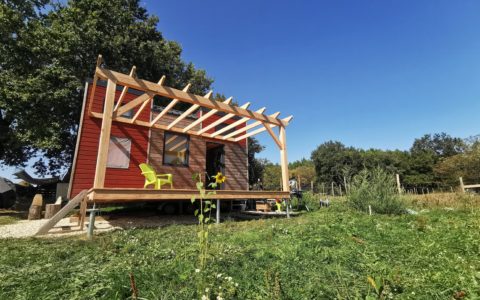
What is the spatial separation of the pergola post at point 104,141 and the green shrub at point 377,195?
7040mm

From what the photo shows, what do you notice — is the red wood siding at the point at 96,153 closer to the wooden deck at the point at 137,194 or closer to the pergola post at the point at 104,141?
the wooden deck at the point at 137,194

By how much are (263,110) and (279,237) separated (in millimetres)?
4943

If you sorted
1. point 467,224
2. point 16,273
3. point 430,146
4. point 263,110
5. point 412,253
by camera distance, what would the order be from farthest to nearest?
point 430,146, point 263,110, point 467,224, point 412,253, point 16,273

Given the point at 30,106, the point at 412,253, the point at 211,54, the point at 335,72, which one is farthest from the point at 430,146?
the point at 30,106

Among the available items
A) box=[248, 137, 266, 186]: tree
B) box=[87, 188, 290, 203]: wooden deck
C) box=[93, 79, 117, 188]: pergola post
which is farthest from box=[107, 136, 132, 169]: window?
box=[248, 137, 266, 186]: tree

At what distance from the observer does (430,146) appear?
45.8m

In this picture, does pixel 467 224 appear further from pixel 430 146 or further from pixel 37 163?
pixel 430 146

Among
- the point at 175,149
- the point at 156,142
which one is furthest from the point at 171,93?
the point at 175,149

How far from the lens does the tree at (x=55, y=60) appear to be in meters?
12.7

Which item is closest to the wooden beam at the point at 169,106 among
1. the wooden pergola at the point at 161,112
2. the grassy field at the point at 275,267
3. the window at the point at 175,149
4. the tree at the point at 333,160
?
the wooden pergola at the point at 161,112

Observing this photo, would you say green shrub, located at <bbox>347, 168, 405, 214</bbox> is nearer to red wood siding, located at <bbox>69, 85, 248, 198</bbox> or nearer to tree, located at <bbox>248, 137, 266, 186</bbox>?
red wood siding, located at <bbox>69, 85, 248, 198</bbox>

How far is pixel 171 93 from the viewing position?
6.22 meters

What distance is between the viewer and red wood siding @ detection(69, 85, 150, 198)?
780 centimetres

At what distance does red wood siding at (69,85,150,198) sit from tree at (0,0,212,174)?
165 inches
